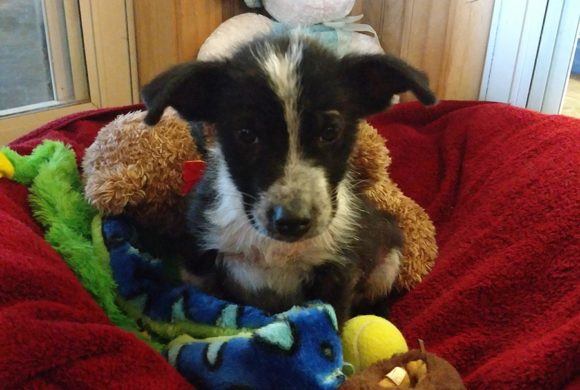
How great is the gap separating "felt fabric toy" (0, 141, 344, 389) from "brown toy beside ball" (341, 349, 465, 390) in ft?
0.17

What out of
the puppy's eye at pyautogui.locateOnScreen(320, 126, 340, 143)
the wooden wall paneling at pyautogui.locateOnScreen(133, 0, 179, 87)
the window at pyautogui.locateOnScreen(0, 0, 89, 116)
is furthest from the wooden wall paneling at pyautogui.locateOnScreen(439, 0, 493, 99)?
the puppy's eye at pyautogui.locateOnScreen(320, 126, 340, 143)

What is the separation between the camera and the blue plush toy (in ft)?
3.72

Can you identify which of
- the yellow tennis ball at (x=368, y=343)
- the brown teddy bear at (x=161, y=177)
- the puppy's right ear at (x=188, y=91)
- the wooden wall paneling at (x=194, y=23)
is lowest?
the yellow tennis ball at (x=368, y=343)

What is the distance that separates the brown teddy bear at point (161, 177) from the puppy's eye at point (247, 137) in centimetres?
39

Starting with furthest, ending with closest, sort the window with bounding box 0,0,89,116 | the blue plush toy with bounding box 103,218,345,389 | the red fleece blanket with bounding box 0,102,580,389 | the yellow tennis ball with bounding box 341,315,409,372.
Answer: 1. the window with bounding box 0,0,89,116
2. the yellow tennis ball with bounding box 341,315,409,372
3. the blue plush toy with bounding box 103,218,345,389
4. the red fleece blanket with bounding box 0,102,580,389

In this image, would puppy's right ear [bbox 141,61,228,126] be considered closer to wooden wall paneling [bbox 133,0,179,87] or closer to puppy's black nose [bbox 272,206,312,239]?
puppy's black nose [bbox 272,206,312,239]

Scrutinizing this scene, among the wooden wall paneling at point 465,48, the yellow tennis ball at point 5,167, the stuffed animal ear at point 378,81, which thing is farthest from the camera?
the wooden wall paneling at point 465,48

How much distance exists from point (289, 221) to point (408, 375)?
0.41m

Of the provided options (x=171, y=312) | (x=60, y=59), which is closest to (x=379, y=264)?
(x=171, y=312)

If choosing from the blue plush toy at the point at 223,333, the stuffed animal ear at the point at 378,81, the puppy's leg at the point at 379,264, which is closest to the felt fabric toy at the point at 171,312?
the blue plush toy at the point at 223,333

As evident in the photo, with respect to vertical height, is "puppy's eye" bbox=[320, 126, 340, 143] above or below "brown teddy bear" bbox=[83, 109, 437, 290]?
above

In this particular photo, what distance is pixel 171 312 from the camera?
1415mm

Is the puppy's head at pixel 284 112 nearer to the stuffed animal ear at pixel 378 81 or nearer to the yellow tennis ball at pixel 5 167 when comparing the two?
the stuffed animal ear at pixel 378 81

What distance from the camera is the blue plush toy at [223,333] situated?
113 cm
